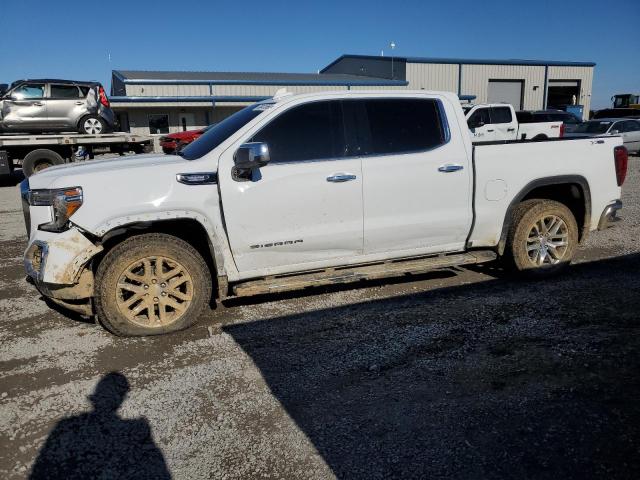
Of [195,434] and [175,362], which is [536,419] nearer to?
[195,434]

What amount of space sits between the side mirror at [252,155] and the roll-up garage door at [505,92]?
38869 millimetres

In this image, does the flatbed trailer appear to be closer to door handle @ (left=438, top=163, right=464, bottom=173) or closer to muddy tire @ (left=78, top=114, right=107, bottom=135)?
muddy tire @ (left=78, top=114, right=107, bottom=135)

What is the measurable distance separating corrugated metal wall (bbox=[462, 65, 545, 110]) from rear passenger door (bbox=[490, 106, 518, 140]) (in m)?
21.2

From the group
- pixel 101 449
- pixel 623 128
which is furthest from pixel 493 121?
pixel 101 449

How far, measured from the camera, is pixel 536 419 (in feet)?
9.28

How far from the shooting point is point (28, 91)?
1435 centimetres

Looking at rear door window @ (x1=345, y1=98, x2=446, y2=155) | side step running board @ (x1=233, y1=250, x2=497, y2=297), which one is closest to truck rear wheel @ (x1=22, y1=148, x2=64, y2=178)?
side step running board @ (x1=233, y1=250, x2=497, y2=297)

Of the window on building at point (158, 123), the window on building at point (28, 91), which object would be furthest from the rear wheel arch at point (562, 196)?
the window on building at point (158, 123)

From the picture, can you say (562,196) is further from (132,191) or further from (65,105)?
(65,105)

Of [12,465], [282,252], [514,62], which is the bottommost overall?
[12,465]

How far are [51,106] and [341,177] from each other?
1343cm

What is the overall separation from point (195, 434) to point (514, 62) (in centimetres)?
4172

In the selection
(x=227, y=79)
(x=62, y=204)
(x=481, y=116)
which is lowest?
(x=62, y=204)

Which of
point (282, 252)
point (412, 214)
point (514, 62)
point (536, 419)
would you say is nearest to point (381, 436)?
point (536, 419)
